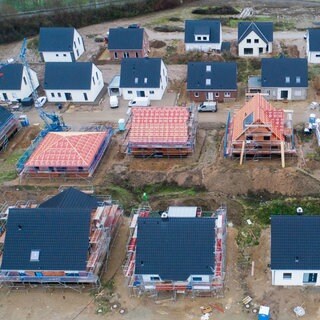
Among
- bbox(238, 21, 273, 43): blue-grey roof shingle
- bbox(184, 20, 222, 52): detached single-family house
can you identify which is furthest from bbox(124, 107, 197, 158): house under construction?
bbox(184, 20, 222, 52): detached single-family house

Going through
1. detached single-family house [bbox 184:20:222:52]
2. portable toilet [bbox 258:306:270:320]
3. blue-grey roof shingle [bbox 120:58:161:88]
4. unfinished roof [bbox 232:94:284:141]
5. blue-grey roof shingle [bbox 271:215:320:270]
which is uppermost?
detached single-family house [bbox 184:20:222:52]

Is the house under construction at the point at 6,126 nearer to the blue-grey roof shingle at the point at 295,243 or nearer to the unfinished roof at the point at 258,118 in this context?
the unfinished roof at the point at 258,118

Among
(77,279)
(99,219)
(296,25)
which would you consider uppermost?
A: (296,25)

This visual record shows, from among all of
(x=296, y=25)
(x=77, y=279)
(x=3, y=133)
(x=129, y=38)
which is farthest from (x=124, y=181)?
(x=296, y=25)

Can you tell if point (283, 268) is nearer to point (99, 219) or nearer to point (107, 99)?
point (99, 219)

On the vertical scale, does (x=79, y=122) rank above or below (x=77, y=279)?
above

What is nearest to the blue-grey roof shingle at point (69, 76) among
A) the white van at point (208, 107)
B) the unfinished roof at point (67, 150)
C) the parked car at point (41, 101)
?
the parked car at point (41, 101)

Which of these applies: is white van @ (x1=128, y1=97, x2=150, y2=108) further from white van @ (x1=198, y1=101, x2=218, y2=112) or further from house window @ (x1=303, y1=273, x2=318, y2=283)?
house window @ (x1=303, y1=273, x2=318, y2=283)
